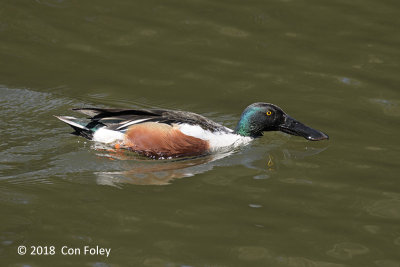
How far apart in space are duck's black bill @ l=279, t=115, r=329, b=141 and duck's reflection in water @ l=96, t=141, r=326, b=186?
13 cm

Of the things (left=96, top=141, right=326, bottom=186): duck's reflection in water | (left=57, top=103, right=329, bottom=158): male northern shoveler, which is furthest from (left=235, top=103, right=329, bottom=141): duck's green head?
(left=96, top=141, right=326, bottom=186): duck's reflection in water

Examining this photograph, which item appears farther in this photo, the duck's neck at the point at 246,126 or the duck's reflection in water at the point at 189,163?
the duck's neck at the point at 246,126

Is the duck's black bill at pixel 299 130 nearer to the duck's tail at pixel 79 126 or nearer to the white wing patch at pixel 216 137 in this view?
the white wing patch at pixel 216 137

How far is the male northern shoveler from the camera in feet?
25.7

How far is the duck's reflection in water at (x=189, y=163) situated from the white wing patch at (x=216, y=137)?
118 mm

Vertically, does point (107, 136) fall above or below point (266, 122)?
below

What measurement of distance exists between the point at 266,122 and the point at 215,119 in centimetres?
79

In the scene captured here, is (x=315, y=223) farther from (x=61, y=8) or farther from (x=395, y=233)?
(x=61, y=8)

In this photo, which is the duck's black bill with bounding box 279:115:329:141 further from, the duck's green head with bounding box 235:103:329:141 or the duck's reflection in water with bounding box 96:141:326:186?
the duck's reflection in water with bounding box 96:141:326:186

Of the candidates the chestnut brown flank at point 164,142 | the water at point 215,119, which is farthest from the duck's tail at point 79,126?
the chestnut brown flank at point 164,142

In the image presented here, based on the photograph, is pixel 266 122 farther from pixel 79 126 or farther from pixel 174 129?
pixel 79 126

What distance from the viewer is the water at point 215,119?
5559 millimetres

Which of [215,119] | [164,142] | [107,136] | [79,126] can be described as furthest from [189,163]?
[79,126]

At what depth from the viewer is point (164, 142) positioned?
309 inches
